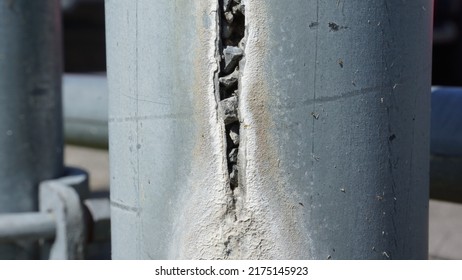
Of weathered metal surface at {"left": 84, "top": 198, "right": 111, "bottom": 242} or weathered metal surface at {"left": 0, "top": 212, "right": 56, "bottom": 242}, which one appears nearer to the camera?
weathered metal surface at {"left": 0, "top": 212, "right": 56, "bottom": 242}

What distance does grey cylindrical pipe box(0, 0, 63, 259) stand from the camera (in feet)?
9.42

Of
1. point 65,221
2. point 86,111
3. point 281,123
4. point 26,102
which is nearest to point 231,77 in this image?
point 281,123

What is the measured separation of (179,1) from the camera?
1.43m

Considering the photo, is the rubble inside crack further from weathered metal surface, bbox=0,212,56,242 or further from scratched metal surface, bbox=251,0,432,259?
weathered metal surface, bbox=0,212,56,242

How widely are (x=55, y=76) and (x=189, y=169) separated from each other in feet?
5.51

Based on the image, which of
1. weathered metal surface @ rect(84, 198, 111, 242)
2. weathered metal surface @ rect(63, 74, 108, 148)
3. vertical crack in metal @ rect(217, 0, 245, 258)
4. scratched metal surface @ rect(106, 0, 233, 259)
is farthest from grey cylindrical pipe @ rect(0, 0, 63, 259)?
vertical crack in metal @ rect(217, 0, 245, 258)

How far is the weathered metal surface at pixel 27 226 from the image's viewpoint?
8.91 ft

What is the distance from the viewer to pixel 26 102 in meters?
2.92

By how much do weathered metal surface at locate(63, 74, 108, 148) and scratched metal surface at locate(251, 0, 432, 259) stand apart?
2034mm

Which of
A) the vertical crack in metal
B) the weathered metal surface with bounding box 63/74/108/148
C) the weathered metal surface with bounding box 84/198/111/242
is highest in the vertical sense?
the vertical crack in metal

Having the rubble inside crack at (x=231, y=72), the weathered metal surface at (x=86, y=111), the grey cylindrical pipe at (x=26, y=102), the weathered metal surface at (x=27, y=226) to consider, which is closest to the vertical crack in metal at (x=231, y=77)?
the rubble inside crack at (x=231, y=72)

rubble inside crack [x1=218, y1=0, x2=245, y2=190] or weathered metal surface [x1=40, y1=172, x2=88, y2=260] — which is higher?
rubble inside crack [x1=218, y1=0, x2=245, y2=190]

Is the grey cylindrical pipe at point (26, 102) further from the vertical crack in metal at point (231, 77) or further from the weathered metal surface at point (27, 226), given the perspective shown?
the vertical crack in metal at point (231, 77)

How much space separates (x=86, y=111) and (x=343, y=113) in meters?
2.19
